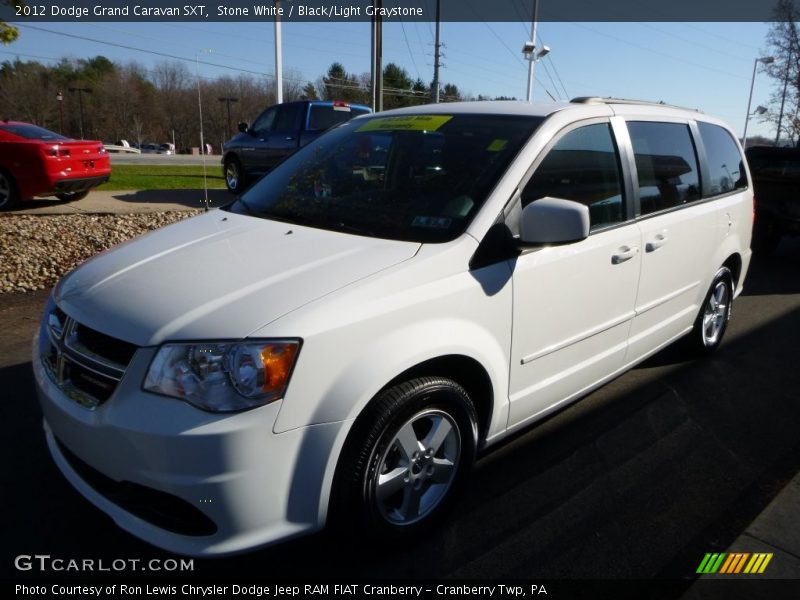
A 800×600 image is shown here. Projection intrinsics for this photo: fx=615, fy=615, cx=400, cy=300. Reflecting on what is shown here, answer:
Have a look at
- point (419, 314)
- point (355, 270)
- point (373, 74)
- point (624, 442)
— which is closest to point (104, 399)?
point (355, 270)

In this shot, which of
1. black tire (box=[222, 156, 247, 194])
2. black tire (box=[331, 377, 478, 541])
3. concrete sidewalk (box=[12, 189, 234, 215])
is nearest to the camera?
black tire (box=[331, 377, 478, 541])

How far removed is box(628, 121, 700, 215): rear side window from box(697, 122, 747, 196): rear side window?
0.99 ft

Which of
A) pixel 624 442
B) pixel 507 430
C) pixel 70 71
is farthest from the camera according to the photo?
pixel 70 71

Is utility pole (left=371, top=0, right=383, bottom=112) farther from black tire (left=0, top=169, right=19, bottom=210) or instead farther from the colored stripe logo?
the colored stripe logo

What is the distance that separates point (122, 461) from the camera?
6.75ft

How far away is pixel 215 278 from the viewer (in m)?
2.35

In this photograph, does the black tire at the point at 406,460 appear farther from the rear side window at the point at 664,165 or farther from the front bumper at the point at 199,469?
the rear side window at the point at 664,165

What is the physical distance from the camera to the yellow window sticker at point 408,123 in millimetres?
3320

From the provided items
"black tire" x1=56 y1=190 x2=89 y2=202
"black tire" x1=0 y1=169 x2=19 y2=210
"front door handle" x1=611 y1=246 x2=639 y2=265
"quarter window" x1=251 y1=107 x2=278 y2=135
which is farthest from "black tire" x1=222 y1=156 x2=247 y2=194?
"front door handle" x1=611 y1=246 x2=639 y2=265

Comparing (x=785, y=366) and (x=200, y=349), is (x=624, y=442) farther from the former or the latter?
(x=200, y=349)

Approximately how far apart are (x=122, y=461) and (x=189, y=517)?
0.96ft

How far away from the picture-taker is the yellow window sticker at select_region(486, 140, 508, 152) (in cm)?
294

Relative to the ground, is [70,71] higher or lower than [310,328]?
higher

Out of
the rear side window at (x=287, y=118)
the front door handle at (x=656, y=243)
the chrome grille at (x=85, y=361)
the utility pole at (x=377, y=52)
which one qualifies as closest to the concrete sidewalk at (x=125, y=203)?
the rear side window at (x=287, y=118)
